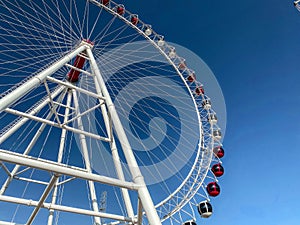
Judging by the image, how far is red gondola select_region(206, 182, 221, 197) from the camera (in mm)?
12859

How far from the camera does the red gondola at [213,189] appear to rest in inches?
506

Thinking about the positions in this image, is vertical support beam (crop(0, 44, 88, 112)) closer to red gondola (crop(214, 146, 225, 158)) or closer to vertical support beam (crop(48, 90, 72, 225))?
vertical support beam (crop(48, 90, 72, 225))

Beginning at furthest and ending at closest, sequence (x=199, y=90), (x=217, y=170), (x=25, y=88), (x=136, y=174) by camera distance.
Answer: (x=199, y=90) < (x=217, y=170) < (x=25, y=88) < (x=136, y=174)

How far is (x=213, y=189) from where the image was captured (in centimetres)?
1291

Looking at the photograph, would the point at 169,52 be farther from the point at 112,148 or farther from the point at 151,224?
the point at 151,224

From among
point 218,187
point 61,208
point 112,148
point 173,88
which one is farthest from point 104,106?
point 218,187

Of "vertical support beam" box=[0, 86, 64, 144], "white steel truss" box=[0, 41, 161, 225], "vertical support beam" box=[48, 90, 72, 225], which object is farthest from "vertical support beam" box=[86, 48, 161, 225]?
"vertical support beam" box=[48, 90, 72, 225]

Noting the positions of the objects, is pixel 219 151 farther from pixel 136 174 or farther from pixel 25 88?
pixel 25 88

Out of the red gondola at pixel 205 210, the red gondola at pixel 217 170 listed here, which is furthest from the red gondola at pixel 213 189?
the red gondola at pixel 205 210

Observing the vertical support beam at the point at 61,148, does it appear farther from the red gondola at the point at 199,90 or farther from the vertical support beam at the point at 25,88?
the red gondola at the point at 199,90

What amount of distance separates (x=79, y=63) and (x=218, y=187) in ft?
28.8

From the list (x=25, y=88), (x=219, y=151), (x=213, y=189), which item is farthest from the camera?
(x=219, y=151)

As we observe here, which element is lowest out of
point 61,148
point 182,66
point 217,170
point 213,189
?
point 213,189

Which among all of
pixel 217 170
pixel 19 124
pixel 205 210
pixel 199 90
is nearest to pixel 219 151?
pixel 217 170
